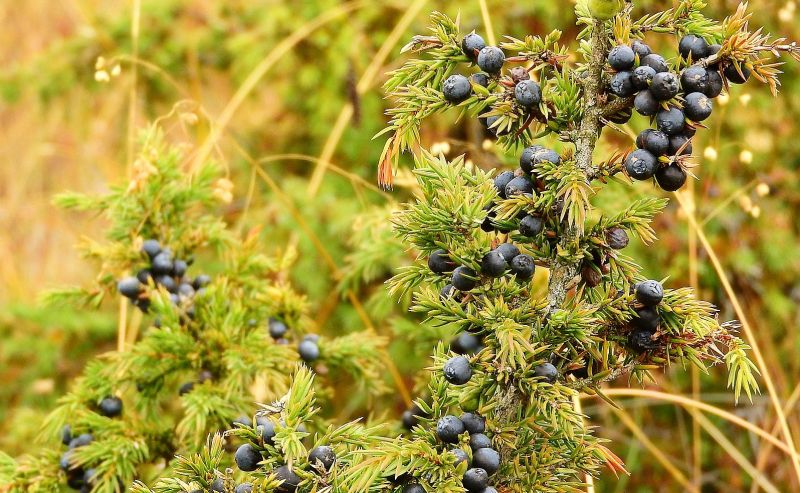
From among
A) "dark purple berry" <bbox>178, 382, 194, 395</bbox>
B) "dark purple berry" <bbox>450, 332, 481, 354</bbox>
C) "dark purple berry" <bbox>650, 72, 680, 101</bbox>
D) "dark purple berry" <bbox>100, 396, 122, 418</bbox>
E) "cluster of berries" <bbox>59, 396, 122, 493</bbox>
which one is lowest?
"cluster of berries" <bbox>59, 396, 122, 493</bbox>

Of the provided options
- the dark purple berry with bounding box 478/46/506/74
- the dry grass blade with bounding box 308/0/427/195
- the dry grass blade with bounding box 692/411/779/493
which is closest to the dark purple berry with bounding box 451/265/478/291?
the dark purple berry with bounding box 478/46/506/74

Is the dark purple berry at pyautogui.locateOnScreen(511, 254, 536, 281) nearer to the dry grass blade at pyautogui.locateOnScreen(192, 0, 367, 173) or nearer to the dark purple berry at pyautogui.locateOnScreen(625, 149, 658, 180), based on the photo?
the dark purple berry at pyautogui.locateOnScreen(625, 149, 658, 180)

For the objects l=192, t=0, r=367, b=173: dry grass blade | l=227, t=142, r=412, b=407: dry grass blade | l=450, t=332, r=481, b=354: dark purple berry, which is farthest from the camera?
l=192, t=0, r=367, b=173: dry grass blade

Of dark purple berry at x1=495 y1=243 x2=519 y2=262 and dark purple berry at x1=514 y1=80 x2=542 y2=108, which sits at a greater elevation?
dark purple berry at x1=514 y1=80 x2=542 y2=108

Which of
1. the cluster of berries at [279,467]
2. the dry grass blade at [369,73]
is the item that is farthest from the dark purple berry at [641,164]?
the dry grass blade at [369,73]

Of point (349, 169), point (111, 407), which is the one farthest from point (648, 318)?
point (349, 169)

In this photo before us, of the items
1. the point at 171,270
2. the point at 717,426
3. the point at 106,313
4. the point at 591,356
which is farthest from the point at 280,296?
the point at 106,313

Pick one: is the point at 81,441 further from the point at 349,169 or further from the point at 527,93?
the point at 349,169
